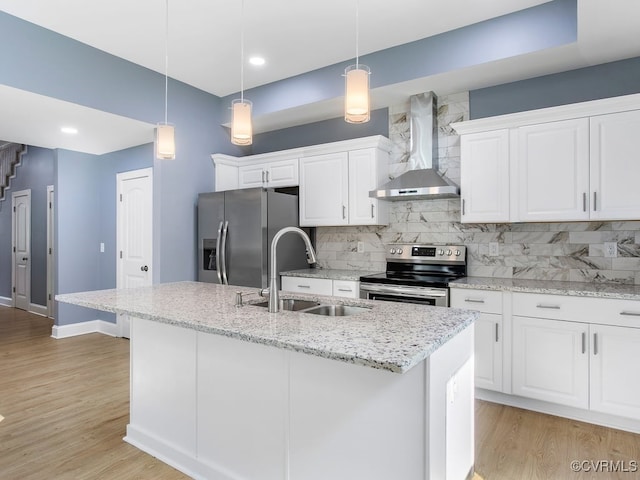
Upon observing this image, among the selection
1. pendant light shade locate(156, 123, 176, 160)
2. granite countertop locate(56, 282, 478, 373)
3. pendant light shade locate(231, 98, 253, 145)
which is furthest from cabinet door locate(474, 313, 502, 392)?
pendant light shade locate(156, 123, 176, 160)

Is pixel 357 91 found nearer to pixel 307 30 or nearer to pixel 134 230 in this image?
pixel 307 30

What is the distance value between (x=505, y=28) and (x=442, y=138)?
1038 mm

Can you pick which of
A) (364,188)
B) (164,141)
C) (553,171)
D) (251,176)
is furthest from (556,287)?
(251,176)

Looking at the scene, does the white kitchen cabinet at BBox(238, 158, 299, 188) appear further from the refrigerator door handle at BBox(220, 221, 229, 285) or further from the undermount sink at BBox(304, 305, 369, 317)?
the undermount sink at BBox(304, 305, 369, 317)

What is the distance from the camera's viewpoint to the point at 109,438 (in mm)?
2490

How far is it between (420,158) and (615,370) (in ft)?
7.18

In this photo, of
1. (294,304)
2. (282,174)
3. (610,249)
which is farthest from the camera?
(282,174)

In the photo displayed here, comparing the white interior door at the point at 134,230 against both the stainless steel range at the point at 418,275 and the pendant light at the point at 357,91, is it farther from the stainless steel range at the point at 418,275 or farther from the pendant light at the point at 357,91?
the pendant light at the point at 357,91

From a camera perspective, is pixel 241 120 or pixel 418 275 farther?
pixel 418 275

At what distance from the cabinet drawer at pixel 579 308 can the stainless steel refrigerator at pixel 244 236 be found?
2251mm

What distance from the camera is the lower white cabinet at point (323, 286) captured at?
3643 millimetres

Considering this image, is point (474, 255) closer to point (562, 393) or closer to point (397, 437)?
point (562, 393)

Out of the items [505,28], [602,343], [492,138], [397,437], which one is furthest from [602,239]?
[397,437]

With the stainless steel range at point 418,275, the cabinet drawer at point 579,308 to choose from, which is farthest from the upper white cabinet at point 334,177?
the cabinet drawer at point 579,308
